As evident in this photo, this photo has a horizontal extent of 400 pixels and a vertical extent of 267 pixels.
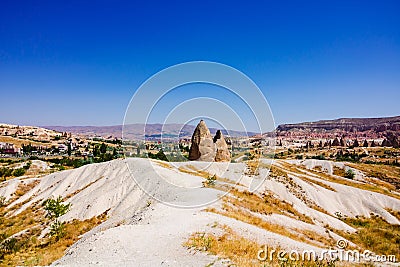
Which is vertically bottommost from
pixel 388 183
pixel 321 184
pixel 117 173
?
pixel 388 183

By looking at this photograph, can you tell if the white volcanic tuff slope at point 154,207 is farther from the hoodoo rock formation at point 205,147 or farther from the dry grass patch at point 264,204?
the hoodoo rock formation at point 205,147

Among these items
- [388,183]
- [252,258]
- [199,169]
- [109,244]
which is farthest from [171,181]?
[388,183]

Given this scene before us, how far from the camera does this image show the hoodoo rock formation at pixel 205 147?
40750 mm

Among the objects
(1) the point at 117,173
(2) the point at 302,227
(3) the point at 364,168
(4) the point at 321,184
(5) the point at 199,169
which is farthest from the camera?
(3) the point at 364,168

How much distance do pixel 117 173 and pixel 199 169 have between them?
37.8 ft

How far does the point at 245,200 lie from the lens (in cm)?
2492

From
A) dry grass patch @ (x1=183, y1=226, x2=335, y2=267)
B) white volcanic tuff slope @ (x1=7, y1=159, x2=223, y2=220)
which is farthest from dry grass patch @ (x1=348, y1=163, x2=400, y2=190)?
dry grass patch @ (x1=183, y1=226, x2=335, y2=267)

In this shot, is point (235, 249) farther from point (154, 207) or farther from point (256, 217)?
point (256, 217)

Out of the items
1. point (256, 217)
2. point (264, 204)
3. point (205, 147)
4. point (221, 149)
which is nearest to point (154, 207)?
point (256, 217)

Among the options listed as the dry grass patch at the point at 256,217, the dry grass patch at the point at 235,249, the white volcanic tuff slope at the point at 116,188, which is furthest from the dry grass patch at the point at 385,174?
the dry grass patch at the point at 235,249

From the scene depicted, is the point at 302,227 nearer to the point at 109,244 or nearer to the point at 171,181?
the point at 171,181

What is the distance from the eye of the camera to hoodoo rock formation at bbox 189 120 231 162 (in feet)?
134

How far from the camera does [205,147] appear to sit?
4103 centimetres

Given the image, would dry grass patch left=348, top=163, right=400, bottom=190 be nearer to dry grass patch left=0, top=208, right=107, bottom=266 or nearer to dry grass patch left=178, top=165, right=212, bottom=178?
dry grass patch left=178, top=165, right=212, bottom=178
